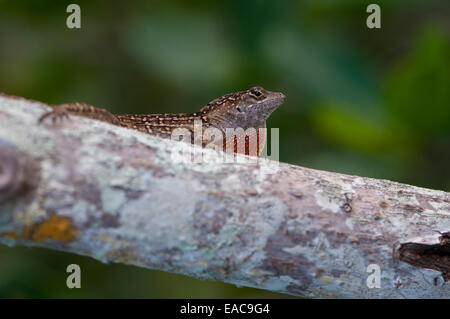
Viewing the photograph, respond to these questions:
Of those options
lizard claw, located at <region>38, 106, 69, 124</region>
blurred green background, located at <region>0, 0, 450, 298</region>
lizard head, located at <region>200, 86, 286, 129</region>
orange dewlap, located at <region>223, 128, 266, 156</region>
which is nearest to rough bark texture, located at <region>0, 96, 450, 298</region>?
lizard claw, located at <region>38, 106, 69, 124</region>

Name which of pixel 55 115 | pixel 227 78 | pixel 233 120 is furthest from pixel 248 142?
pixel 55 115

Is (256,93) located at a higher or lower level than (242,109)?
higher

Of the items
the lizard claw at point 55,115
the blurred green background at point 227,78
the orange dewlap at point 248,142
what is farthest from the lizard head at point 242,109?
the lizard claw at point 55,115

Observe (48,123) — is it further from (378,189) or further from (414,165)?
(414,165)

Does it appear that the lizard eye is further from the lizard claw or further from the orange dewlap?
the lizard claw

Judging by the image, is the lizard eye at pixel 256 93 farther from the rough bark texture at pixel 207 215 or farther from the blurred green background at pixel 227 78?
the rough bark texture at pixel 207 215

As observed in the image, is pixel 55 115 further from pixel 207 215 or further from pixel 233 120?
pixel 233 120
